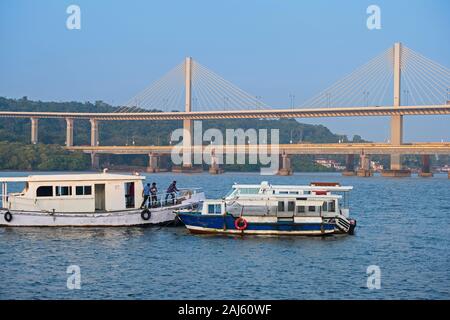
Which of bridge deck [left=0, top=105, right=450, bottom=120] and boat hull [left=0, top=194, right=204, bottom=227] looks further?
bridge deck [left=0, top=105, right=450, bottom=120]

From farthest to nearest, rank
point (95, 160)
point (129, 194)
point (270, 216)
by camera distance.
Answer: point (95, 160) → point (129, 194) → point (270, 216)

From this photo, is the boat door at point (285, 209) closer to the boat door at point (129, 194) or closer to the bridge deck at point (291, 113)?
the boat door at point (129, 194)

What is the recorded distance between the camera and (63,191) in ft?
145

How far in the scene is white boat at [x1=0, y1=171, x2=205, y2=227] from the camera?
44.1 m

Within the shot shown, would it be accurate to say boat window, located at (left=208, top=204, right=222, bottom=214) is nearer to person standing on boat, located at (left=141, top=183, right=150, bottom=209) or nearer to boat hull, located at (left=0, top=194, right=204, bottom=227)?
boat hull, located at (left=0, top=194, right=204, bottom=227)

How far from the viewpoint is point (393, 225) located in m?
51.4

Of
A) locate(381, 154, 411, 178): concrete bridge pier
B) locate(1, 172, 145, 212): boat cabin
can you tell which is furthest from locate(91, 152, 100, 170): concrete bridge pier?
locate(1, 172, 145, 212): boat cabin

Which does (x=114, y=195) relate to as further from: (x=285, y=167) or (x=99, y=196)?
(x=285, y=167)

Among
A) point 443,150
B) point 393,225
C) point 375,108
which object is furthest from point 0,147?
point 393,225

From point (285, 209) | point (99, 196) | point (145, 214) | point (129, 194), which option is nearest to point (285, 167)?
point (129, 194)

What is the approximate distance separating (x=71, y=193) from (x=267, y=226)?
9.08 m

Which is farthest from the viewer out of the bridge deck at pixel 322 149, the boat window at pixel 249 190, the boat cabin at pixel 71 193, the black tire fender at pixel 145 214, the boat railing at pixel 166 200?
the bridge deck at pixel 322 149

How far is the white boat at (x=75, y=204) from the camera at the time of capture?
44.1 m

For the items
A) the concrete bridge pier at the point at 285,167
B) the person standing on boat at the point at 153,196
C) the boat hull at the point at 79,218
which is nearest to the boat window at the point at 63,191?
the boat hull at the point at 79,218
